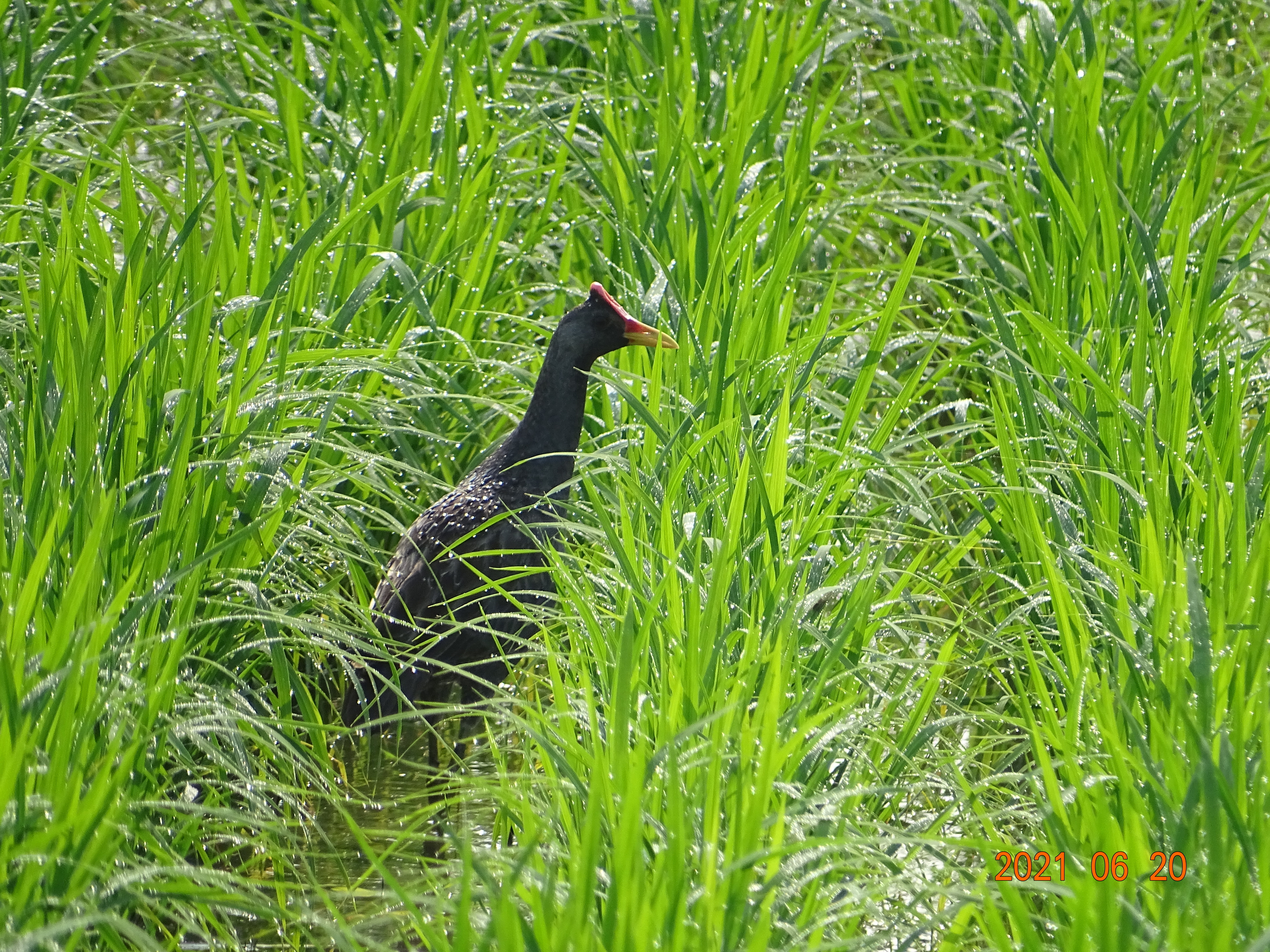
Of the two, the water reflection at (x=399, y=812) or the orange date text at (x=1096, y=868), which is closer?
the orange date text at (x=1096, y=868)

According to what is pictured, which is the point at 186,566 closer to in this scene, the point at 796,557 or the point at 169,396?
the point at 169,396

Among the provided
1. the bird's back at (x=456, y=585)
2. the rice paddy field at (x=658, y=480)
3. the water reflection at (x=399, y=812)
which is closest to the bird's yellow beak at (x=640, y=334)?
the rice paddy field at (x=658, y=480)

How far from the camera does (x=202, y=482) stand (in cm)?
282

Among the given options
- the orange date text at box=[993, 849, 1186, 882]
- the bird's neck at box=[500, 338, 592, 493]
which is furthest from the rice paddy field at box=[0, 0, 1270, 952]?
the bird's neck at box=[500, 338, 592, 493]

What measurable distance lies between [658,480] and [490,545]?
20.5 inches

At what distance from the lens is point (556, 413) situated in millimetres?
3623

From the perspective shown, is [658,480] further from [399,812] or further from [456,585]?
[399,812]

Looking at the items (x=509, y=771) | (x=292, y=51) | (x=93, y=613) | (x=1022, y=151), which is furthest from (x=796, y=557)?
(x=292, y=51)

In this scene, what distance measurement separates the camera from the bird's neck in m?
3.61

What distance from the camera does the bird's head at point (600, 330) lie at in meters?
3.64

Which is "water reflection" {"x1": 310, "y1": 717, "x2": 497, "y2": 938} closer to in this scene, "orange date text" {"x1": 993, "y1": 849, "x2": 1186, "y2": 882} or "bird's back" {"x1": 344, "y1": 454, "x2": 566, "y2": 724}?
"bird's back" {"x1": 344, "y1": 454, "x2": 566, "y2": 724}

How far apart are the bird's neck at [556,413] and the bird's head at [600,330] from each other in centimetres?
2

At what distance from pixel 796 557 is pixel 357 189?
5.70 ft

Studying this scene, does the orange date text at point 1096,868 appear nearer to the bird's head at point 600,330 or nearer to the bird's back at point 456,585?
the bird's back at point 456,585
